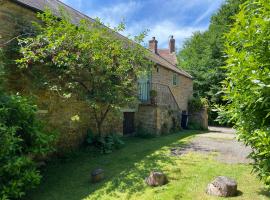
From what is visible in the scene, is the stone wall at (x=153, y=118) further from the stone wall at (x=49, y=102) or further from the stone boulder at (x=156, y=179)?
the stone boulder at (x=156, y=179)

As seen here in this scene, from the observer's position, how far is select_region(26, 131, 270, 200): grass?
7527 mm

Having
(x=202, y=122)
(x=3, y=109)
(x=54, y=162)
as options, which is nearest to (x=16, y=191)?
(x=3, y=109)

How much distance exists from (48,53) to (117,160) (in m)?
4.49

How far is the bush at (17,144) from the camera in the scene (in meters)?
6.84

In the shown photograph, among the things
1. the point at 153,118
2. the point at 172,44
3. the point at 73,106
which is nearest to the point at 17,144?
the point at 73,106

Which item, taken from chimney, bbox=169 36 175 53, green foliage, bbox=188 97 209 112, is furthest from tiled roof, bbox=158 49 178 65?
green foliage, bbox=188 97 209 112

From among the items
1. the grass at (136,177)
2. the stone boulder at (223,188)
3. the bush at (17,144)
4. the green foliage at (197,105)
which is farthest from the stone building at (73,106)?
the stone boulder at (223,188)

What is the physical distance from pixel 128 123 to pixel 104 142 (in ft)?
14.6

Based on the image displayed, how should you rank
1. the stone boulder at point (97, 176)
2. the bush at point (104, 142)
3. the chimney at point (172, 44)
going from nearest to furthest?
the stone boulder at point (97, 176), the bush at point (104, 142), the chimney at point (172, 44)

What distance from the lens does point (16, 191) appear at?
22.6 feet

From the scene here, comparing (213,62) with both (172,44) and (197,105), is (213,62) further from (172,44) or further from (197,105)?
(197,105)

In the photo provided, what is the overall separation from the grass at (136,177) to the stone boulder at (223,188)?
219 mm

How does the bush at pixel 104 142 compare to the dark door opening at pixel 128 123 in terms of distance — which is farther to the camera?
the dark door opening at pixel 128 123

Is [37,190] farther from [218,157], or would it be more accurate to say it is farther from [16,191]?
[218,157]
